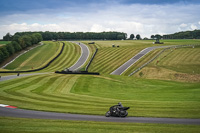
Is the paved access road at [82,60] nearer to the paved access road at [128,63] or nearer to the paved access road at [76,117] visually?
the paved access road at [128,63]

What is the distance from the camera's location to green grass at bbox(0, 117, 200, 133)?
56.2 feet

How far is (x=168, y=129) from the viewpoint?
17484 mm

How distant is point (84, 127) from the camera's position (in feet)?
59.6

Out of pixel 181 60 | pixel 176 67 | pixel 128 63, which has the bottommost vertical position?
pixel 176 67

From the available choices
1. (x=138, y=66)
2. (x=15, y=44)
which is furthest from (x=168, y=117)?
(x=15, y=44)

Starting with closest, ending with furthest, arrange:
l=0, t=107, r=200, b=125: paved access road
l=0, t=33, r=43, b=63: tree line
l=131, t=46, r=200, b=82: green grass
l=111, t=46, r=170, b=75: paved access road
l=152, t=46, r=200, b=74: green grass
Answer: l=0, t=107, r=200, b=125: paved access road < l=131, t=46, r=200, b=82: green grass < l=152, t=46, r=200, b=74: green grass < l=111, t=46, r=170, b=75: paved access road < l=0, t=33, r=43, b=63: tree line

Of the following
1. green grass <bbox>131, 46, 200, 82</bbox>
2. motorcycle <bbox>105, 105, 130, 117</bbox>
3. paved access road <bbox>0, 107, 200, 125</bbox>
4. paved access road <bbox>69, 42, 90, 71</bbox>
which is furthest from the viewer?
paved access road <bbox>69, 42, 90, 71</bbox>

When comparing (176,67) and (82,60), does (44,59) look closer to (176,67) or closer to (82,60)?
(82,60)

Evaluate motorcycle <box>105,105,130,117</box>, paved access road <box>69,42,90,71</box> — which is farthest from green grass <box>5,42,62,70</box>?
motorcycle <box>105,105,130,117</box>

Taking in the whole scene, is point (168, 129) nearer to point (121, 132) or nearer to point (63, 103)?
point (121, 132)

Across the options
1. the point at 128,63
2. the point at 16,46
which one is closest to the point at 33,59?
the point at 16,46

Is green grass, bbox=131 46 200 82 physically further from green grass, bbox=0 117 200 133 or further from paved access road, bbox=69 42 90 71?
green grass, bbox=0 117 200 133

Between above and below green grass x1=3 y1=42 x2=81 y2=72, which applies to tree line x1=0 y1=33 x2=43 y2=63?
above

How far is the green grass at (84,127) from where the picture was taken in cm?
1712
